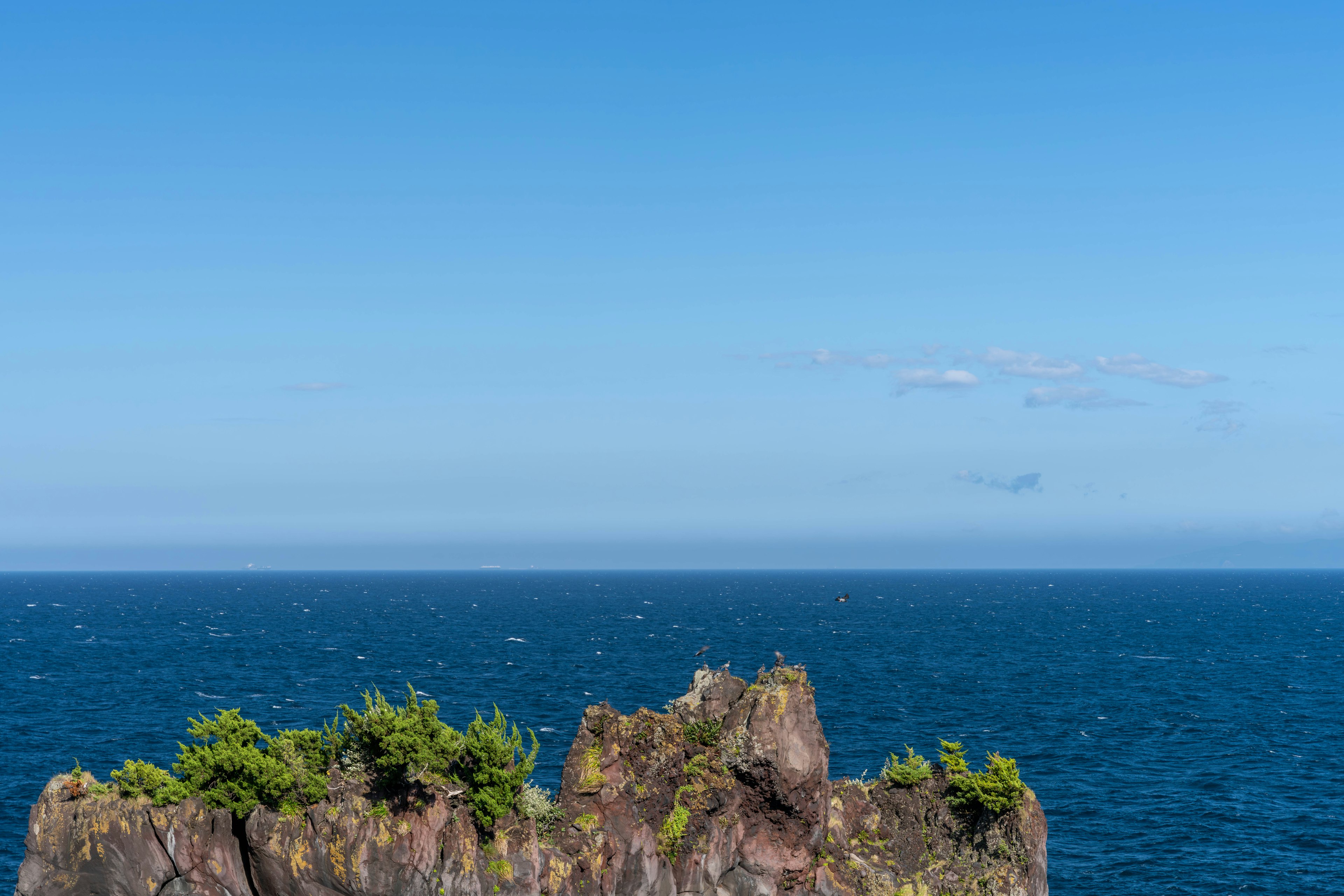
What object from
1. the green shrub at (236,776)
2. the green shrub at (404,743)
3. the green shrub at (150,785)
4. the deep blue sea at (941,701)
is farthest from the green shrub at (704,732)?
the deep blue sea at (941,701)

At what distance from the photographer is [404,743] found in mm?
35906

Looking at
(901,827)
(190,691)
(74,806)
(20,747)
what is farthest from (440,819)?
(190,691)

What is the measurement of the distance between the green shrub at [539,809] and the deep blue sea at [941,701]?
104ft

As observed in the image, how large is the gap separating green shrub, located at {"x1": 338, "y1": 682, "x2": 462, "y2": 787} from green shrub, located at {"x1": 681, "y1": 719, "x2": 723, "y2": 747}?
33.5 ft

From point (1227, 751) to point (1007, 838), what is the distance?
57475 mm

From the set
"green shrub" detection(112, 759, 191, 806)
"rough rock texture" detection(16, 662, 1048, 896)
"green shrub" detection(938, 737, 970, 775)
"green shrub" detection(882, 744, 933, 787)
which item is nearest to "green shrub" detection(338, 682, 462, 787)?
"rough rock texture" detection(16, 662, 1048, 896)

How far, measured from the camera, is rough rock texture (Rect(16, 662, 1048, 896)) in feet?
117

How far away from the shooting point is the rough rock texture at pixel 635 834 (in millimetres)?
35750

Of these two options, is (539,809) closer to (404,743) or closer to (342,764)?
(404,743)

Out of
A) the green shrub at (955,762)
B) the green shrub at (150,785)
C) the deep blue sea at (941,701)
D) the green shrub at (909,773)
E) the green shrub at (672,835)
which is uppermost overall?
the green shrub at (150,785)

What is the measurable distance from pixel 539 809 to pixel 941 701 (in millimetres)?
81158

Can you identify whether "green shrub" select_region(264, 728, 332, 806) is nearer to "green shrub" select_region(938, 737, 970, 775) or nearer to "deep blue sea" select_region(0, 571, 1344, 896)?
"green shrub" select_region(938, 737, 970, 775)

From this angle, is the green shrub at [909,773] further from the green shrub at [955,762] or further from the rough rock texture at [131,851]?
the rough rock texture at [131,851]

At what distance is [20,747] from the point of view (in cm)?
8519
